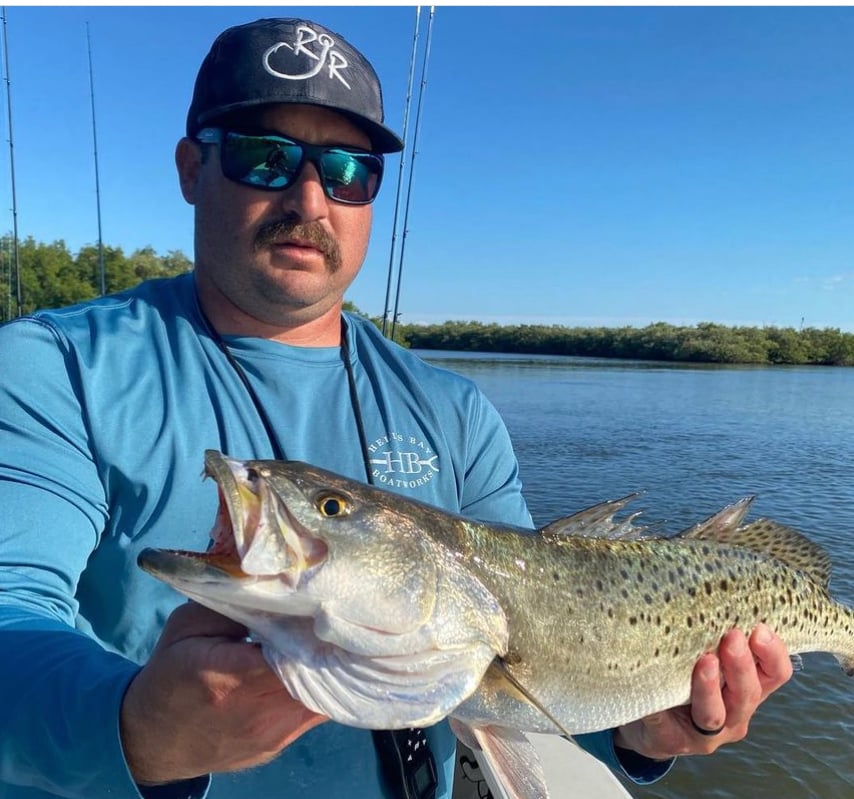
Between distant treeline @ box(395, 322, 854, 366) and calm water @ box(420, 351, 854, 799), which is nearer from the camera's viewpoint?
calm water @ box(420, 351, 854, 799)

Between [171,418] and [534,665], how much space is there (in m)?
1.36

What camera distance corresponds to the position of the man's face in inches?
101

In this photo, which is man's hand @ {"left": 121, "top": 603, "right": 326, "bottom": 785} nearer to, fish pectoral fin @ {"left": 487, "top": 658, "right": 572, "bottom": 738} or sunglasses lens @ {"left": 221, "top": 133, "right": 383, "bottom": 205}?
fish pectoral fin @ {"left": 487, "top": 658, "right": 572, "bottom": 738}

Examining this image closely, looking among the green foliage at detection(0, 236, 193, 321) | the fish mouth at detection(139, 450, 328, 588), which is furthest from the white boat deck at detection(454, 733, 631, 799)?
the green foliage at detection(0, 236, 193, 321)

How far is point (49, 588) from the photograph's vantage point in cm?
175

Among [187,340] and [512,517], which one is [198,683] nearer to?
[187,340]

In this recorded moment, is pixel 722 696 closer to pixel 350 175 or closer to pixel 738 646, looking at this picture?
pixel 738 646

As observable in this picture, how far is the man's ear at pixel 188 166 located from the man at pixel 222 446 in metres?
0.01

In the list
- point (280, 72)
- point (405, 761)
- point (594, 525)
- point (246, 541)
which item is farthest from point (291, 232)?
point (405, 761)

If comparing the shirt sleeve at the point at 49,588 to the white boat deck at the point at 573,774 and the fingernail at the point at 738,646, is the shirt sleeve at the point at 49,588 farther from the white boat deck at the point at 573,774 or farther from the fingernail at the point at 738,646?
the white boat deck at the point at 573,774

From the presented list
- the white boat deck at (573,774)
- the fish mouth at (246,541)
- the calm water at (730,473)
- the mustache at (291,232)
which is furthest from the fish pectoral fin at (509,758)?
the calm water at (730,473)

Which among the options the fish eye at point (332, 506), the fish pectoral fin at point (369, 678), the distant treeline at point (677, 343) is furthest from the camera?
the distant treeline at point (677, 343)

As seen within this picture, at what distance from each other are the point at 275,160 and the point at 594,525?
1770 mm

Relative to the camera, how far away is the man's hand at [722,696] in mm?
2469
